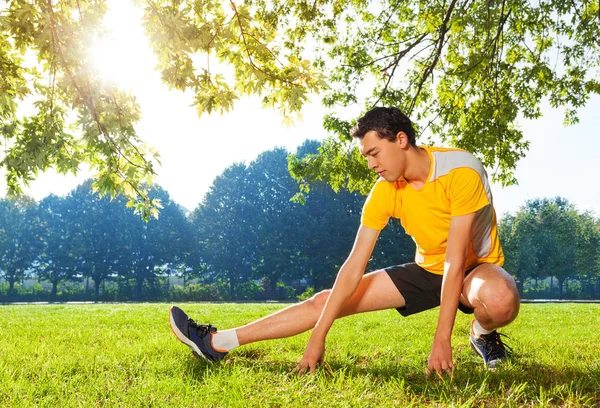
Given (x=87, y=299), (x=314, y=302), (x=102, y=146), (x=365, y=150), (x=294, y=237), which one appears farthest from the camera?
(x=87, y=299)

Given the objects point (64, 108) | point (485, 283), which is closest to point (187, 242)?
point (64, 108)

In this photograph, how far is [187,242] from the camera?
151 ft

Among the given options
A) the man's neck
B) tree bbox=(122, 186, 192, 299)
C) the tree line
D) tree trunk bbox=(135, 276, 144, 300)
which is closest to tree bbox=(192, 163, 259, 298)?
the tree line

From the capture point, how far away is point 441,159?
388 cm

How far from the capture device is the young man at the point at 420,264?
141 inches

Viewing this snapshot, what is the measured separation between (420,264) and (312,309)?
35.7 inches

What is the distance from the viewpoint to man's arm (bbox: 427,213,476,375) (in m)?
3.45

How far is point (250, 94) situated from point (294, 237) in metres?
36.1

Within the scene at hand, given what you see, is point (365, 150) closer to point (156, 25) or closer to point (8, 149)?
point (156, 25)

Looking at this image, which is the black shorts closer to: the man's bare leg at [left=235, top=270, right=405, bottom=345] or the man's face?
the man's bare leg at [left=235, top=270, right=405, bottom=345]

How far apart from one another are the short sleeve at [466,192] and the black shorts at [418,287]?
2.12 ft

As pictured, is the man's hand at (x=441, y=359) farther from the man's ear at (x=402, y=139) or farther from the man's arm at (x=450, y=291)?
the man's ear at (x=402, y=139)

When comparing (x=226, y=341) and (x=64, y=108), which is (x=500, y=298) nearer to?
(x=226, y=341)

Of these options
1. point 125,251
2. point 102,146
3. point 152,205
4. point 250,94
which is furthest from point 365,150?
point 125,251
